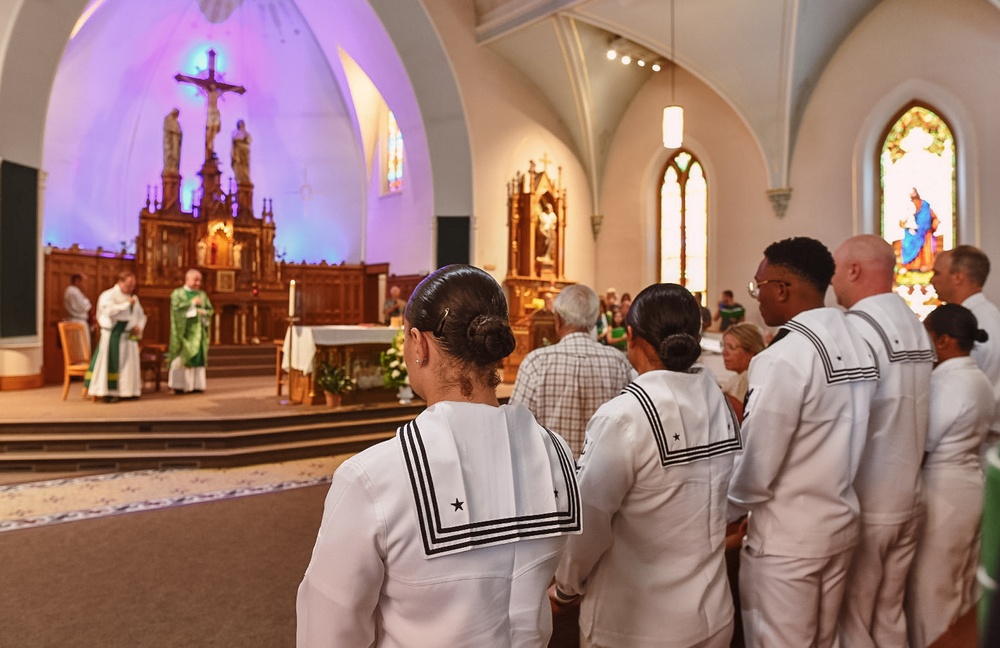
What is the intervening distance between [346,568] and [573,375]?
2.25 m

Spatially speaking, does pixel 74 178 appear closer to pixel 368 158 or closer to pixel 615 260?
pixel 368 158

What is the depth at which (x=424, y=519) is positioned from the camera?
1.18 metres

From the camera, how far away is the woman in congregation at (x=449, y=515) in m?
1.18

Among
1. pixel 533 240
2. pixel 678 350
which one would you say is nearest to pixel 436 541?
pixel 678 350

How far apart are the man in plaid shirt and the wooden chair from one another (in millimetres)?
7932

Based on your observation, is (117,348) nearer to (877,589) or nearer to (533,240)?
(533,240)

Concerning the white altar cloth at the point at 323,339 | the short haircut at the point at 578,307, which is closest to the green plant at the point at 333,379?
the white altar cloth at the point at 323,339

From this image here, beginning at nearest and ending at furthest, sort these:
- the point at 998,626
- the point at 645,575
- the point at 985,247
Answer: the point at 998,626 → the point at 645,575 → the point at 985,247

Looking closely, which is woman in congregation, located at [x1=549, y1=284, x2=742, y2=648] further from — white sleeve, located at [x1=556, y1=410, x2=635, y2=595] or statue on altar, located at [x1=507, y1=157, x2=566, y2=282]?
statue on altar, located at [x1=507, y1=157, x2=566, y2=282]

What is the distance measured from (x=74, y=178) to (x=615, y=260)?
1252cm

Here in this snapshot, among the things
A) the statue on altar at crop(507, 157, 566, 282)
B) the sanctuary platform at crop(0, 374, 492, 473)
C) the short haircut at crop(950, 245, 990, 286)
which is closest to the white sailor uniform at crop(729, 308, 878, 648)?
the short haircut at crop(950, 245, 990, 286)

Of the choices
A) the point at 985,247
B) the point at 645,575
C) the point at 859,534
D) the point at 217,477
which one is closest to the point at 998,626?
the point at 645,575

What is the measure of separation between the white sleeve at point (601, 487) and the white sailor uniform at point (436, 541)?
1.79ft

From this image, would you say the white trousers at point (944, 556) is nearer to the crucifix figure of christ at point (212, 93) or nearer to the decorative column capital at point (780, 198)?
the decorative column capital at point (780, 198)
